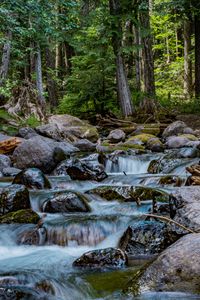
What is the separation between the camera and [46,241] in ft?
23.0

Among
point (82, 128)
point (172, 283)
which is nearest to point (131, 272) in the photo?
point (172, 283)

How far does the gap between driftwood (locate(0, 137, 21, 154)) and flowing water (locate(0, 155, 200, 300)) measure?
10.5 feet

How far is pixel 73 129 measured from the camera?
17.2m

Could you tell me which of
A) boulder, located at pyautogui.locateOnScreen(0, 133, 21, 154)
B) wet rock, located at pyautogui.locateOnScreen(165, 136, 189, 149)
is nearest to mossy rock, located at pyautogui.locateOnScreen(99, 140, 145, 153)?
wet rock, located at pyautogui.locateOnScreen(165, 136, 189, 149)

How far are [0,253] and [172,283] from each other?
3144 mm

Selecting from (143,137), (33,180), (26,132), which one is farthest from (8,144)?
(143,137)

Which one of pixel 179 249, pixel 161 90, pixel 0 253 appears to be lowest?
pixel 0 253

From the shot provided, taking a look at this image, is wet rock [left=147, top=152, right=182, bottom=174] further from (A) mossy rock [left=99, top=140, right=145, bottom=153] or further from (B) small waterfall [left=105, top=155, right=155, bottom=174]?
(A) mossy rock [left=99, top=140, right=145, bottom=153]

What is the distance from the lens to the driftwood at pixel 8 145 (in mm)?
13629

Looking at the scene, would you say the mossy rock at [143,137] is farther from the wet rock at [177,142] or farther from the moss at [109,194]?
the moss at [109,194]

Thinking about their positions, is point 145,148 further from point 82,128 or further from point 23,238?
point 23,238

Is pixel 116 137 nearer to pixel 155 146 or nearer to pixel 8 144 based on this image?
pixel 155 146

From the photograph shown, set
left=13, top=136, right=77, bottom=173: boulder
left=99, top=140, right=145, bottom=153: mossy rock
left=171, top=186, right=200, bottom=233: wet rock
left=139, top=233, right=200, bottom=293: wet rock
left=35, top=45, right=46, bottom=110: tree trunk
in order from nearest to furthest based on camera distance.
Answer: left=139, top=233, right=200, bottom=293: wet rock
left=171, top=186, right=200, bottom=233: wet rock
left=13, top=136, right=77, bottom=173: boulder
left=99, top=140, right=145, bottom=153: mossy rock
left=35, top=45, right=46, bottom=110: tree trunk

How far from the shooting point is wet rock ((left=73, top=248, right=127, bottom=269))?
5686 mm
